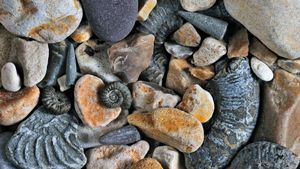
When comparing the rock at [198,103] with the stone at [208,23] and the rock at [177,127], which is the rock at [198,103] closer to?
the rock at [177,127]

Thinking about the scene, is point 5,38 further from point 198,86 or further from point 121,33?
point 198,86

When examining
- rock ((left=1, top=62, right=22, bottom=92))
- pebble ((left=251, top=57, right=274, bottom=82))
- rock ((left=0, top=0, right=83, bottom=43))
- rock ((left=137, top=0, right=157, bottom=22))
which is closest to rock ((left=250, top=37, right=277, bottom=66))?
pebble ((left=251, top=57, right=274, bottom=82))

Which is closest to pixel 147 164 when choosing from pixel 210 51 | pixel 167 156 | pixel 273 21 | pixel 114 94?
pixel 167 156

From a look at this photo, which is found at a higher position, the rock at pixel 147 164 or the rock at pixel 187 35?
the rock at pixel 187 35

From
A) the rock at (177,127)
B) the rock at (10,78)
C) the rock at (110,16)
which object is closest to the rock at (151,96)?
the rock at (177,127)

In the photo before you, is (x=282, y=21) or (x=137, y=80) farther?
(x=137, y=80)

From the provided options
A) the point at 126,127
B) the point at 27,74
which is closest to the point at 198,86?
the point at 126,127

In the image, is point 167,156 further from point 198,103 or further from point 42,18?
point 42,18
